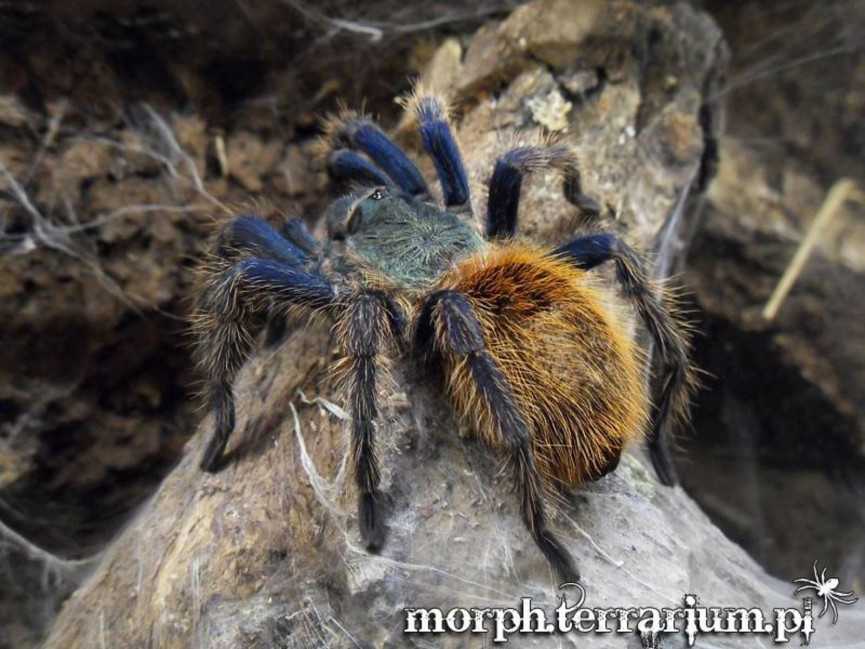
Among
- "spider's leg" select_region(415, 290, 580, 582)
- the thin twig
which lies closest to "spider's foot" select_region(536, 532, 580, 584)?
"spider's leg" select_region(415, 290, 580, 582)

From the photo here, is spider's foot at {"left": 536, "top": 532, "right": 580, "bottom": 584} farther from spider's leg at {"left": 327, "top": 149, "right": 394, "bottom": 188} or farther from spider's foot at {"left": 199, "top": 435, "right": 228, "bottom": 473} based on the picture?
spider's leg at {"left": 327, "top": 149, "right": 394, "bottom": 188}

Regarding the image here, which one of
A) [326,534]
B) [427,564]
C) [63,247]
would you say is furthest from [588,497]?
[63,247]

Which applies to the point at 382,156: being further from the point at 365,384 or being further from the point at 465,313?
the point at 365,384

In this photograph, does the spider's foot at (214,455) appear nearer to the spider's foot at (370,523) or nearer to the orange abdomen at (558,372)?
the spider's foot at (370,523)

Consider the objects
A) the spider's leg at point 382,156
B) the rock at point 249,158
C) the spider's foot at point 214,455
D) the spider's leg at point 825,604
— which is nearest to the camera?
the spider's leg at point 825,604

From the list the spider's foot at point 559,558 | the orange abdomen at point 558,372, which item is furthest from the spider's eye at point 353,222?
the spider's foot at point 559,558

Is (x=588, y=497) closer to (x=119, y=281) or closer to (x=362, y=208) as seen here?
(x=362, y=208)
